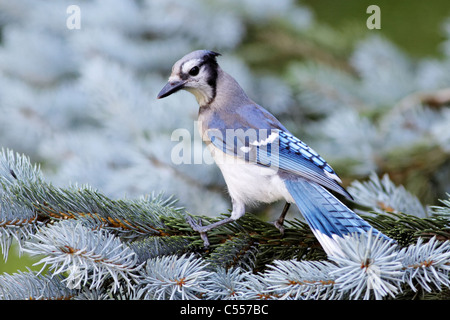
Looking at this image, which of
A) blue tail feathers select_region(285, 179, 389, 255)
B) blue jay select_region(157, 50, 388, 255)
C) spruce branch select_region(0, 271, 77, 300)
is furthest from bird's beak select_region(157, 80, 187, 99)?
spruce branch select_region(0, 271, 77, 300)

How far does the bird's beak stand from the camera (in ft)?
3.98

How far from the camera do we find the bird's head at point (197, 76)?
1.27m

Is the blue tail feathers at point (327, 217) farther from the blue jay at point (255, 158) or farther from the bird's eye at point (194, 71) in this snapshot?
the bird's eye at point (194, 71)

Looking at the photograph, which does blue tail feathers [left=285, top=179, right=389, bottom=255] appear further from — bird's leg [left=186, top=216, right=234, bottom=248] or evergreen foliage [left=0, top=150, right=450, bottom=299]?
bird's leg [left=186, top=216, right=234, bottom=248]

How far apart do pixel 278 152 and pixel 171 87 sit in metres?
0.32

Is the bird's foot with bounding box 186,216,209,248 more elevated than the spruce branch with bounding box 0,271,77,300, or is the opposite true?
the bird's foot with bounding box 186,216,209,248

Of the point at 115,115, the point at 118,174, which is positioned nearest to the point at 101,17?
the point at 115,115

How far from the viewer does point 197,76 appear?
4.28ft

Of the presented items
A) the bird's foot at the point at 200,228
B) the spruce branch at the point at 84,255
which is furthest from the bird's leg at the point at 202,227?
the spruce branch at the point at 84,255

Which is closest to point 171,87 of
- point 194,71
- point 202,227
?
point 194,71

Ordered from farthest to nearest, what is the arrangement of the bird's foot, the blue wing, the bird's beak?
the bird's beak
the blue wing
the bird's foot

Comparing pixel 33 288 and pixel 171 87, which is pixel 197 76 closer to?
pixel 171 87
